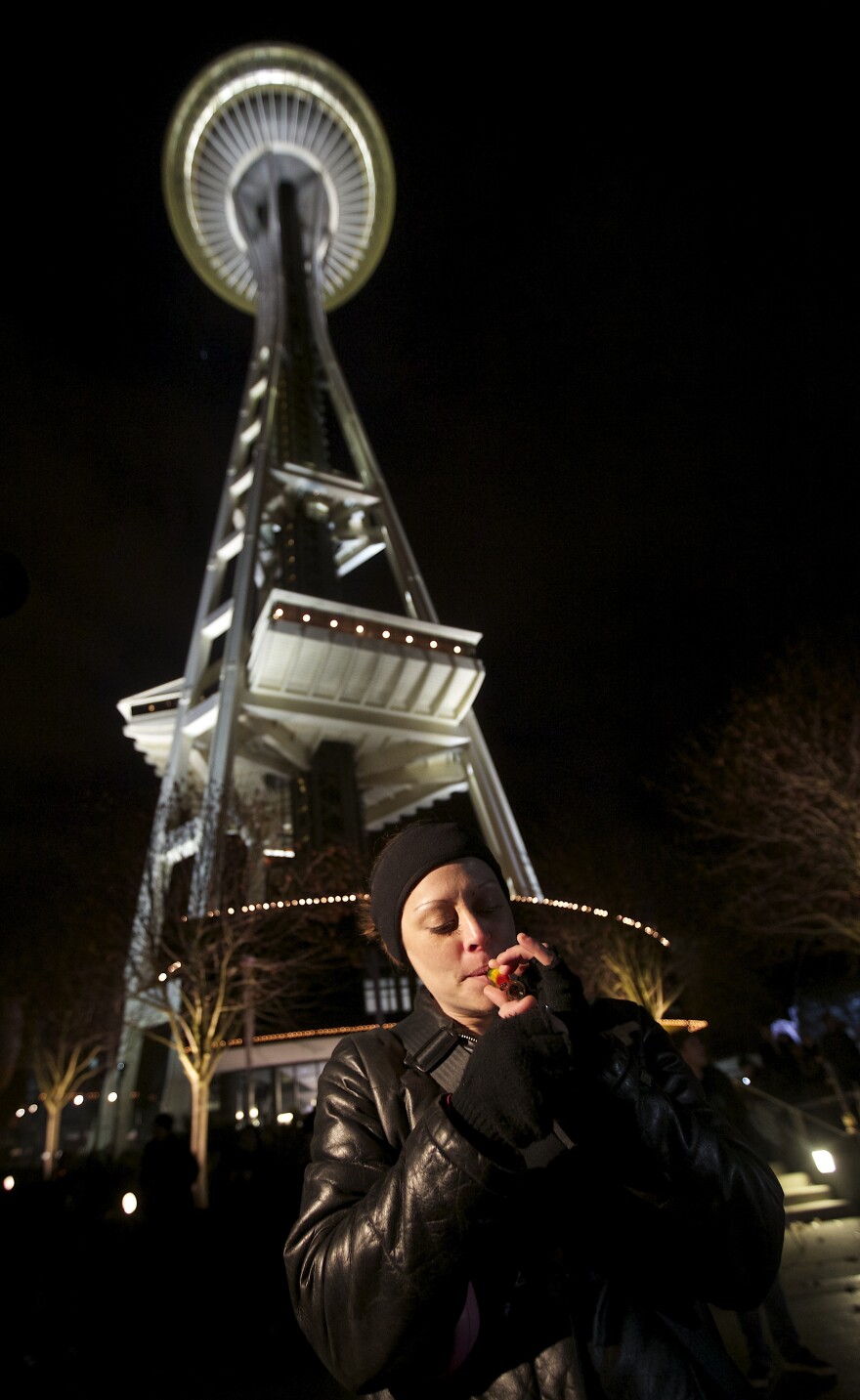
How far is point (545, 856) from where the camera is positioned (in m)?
32.0

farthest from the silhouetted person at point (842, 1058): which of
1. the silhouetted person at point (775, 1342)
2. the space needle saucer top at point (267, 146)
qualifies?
the space needle saucer top at point (267, 146)

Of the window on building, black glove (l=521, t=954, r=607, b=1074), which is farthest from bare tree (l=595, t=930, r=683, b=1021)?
black glove (l=521, t=954, r=607, b=1074)

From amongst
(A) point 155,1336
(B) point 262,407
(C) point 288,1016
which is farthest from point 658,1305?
(B) point 262,407

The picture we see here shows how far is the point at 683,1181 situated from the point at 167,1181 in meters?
7.16

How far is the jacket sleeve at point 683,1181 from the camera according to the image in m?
1.42

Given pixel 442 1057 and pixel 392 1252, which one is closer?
pixel 392 1252

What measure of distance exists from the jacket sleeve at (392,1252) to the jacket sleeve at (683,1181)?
35 cm

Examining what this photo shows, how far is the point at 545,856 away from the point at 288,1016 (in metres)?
15.0

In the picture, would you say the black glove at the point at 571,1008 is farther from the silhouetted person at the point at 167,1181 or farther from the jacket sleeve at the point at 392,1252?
the silhouetted person at the point at 167,1181

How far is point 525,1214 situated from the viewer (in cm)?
142

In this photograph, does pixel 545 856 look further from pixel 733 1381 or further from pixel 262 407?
pixel 733 1381

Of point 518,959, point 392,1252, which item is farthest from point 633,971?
point 392,1252

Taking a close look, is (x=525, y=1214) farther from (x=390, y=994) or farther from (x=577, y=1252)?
(x=390, y=994)

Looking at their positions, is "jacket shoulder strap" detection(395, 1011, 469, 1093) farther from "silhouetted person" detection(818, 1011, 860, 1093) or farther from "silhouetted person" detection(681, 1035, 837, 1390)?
"silhouetted person" detection(818, 1011, 860, 1093)
